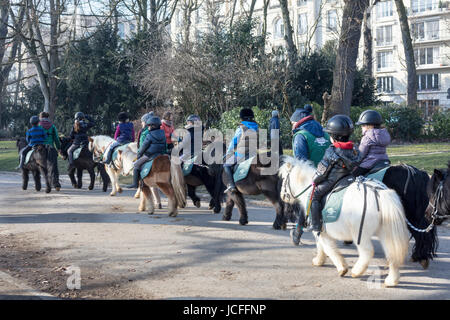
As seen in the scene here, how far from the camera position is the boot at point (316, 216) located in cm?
703

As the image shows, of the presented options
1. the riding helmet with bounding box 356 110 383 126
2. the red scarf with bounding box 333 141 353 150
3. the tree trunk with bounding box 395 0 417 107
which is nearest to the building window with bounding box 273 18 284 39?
the tree trunk with bounding box 395 0 417 107

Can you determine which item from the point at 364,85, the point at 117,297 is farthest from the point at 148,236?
the point at 364,85

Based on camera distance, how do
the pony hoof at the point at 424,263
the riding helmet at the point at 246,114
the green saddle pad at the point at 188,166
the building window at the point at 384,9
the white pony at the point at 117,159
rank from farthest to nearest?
the building window at the point at 384,9
the white pony at the point at 117,159
the green saddle pad at the point at 188,166
the riding helmet at the point at 246,114
the pony hoof at the point at 424,263

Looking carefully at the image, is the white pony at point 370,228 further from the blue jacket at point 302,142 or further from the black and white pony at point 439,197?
the blue jacket at point 302,142

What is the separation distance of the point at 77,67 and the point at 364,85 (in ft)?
54.3

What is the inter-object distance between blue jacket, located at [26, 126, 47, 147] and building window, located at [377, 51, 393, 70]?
63616 mm

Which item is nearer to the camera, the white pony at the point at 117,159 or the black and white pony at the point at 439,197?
the black and white pony at the point at 439,197

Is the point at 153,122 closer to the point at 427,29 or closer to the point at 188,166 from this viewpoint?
the point at 188,166

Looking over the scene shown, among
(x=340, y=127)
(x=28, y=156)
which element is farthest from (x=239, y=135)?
(x=28, y=156)

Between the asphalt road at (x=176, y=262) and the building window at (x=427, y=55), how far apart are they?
64103mm

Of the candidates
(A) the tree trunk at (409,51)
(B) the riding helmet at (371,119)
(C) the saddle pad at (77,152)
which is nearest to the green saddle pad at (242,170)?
(B) the riding helmet at (371,119)

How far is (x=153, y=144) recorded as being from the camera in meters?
11.8

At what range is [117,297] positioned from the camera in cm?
623
